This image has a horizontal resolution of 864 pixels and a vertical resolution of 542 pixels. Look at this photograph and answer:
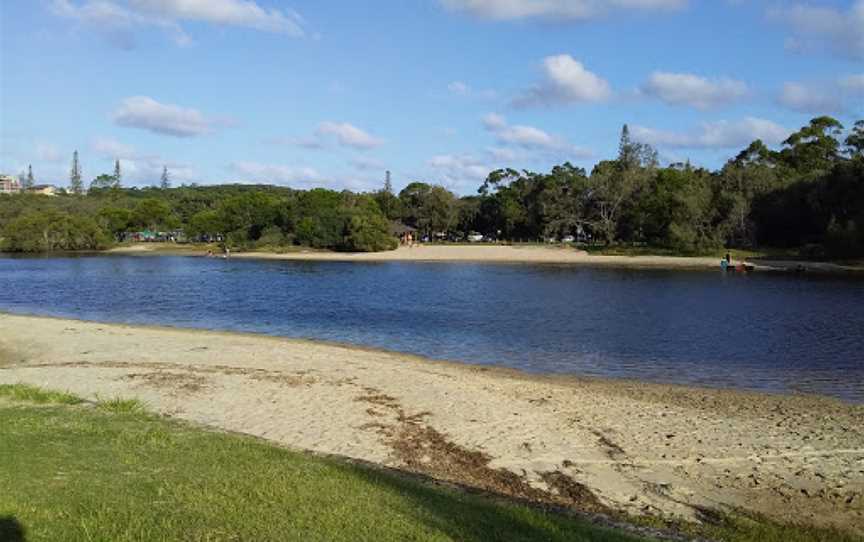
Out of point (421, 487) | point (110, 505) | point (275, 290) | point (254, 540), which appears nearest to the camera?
point (254, 540)

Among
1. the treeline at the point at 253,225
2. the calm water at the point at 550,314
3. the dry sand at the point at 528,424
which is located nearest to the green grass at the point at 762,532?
the dry sand at the point at 528,424

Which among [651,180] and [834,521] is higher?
[651,180]

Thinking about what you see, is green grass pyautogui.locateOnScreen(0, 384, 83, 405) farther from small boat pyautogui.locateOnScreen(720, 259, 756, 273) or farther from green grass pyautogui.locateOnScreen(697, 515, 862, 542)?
small boat pyautogui.locateOnScreen(720, 259, 756, 273)

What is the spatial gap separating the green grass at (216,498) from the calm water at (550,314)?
51.9ft

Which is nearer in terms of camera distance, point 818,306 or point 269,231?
point 818,306

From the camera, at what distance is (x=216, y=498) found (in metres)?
7.07

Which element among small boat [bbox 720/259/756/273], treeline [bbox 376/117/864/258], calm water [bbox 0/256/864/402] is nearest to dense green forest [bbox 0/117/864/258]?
treeline [bbox 376/117/864/258]

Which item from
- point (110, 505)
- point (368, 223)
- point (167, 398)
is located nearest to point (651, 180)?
point (368, 223)

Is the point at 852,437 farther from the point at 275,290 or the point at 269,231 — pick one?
the point at 269,231

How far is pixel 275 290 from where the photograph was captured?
189 feet

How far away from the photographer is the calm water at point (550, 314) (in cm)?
2538

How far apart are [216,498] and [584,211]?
12230 centimetres

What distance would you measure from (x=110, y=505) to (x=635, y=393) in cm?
1531

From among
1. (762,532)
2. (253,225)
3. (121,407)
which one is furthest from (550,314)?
(253,225)
